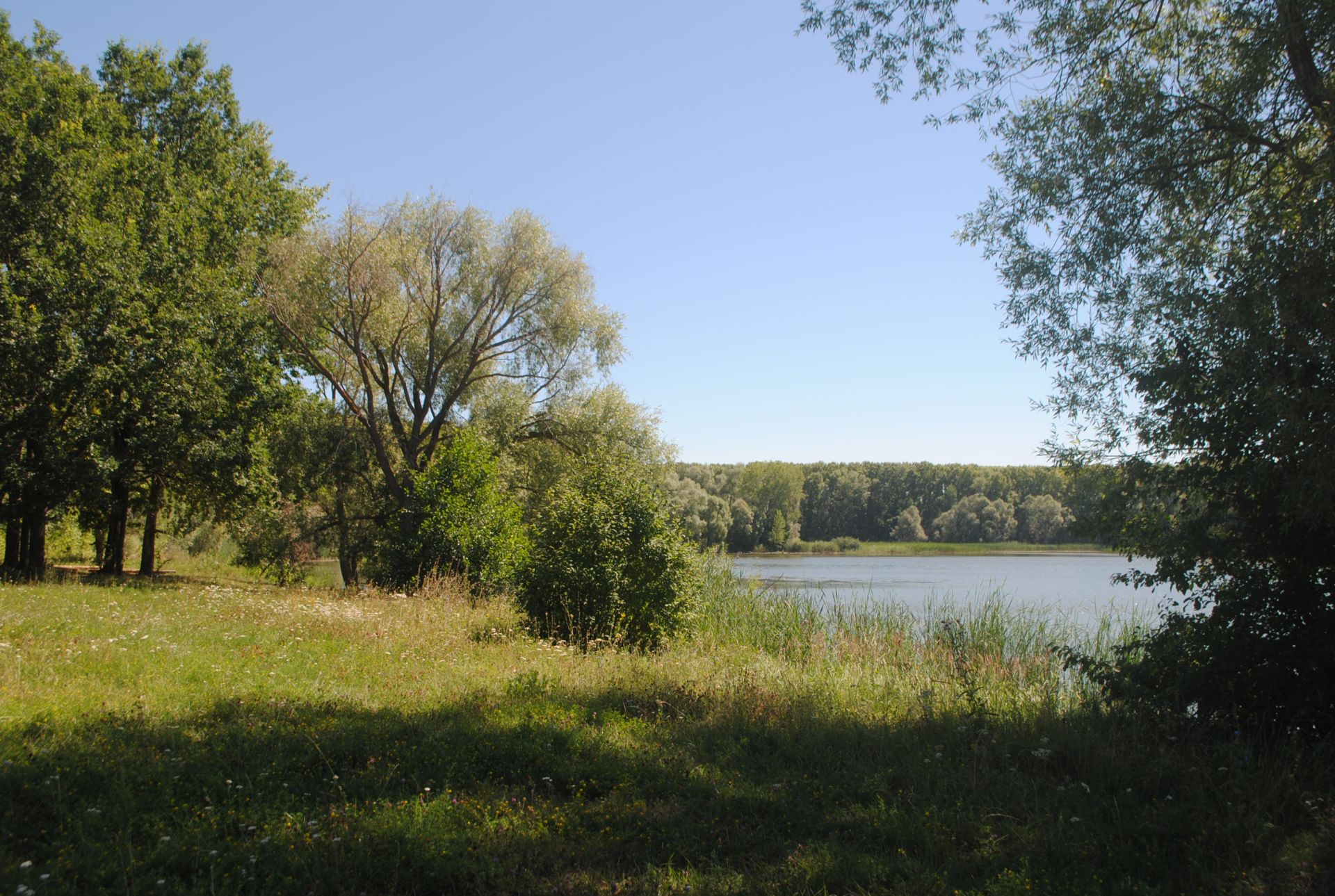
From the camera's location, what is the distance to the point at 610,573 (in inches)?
427

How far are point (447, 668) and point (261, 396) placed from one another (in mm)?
13538

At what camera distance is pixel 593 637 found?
10570 millimetres

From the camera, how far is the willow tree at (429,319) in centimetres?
2092

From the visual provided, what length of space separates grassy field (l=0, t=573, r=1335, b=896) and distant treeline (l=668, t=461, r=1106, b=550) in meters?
35.9

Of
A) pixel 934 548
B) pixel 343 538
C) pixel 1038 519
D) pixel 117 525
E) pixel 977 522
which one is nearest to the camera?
pixel 117 525

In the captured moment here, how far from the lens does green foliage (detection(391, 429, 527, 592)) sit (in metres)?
16.8

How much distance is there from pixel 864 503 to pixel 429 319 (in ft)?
197

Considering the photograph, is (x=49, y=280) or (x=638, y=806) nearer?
(x=638, y=806)

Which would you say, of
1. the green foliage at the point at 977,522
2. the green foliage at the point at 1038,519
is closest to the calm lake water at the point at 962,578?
the green foliage at the point at 1038,519

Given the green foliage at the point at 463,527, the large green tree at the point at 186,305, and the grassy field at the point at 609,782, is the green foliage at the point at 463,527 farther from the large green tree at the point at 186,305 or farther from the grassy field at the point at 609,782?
the grassy field at the point at 609,782

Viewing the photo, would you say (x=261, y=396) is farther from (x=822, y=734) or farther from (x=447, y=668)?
(x=822, y=734)

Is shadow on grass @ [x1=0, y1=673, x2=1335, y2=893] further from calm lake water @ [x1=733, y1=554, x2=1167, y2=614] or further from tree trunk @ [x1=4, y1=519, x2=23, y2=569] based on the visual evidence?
tree trunk @ [x1=4, y1=519, x2=23, y2=569]

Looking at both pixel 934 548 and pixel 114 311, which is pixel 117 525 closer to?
pixel 114 311

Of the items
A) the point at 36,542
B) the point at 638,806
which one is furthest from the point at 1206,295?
the point at 36,542
